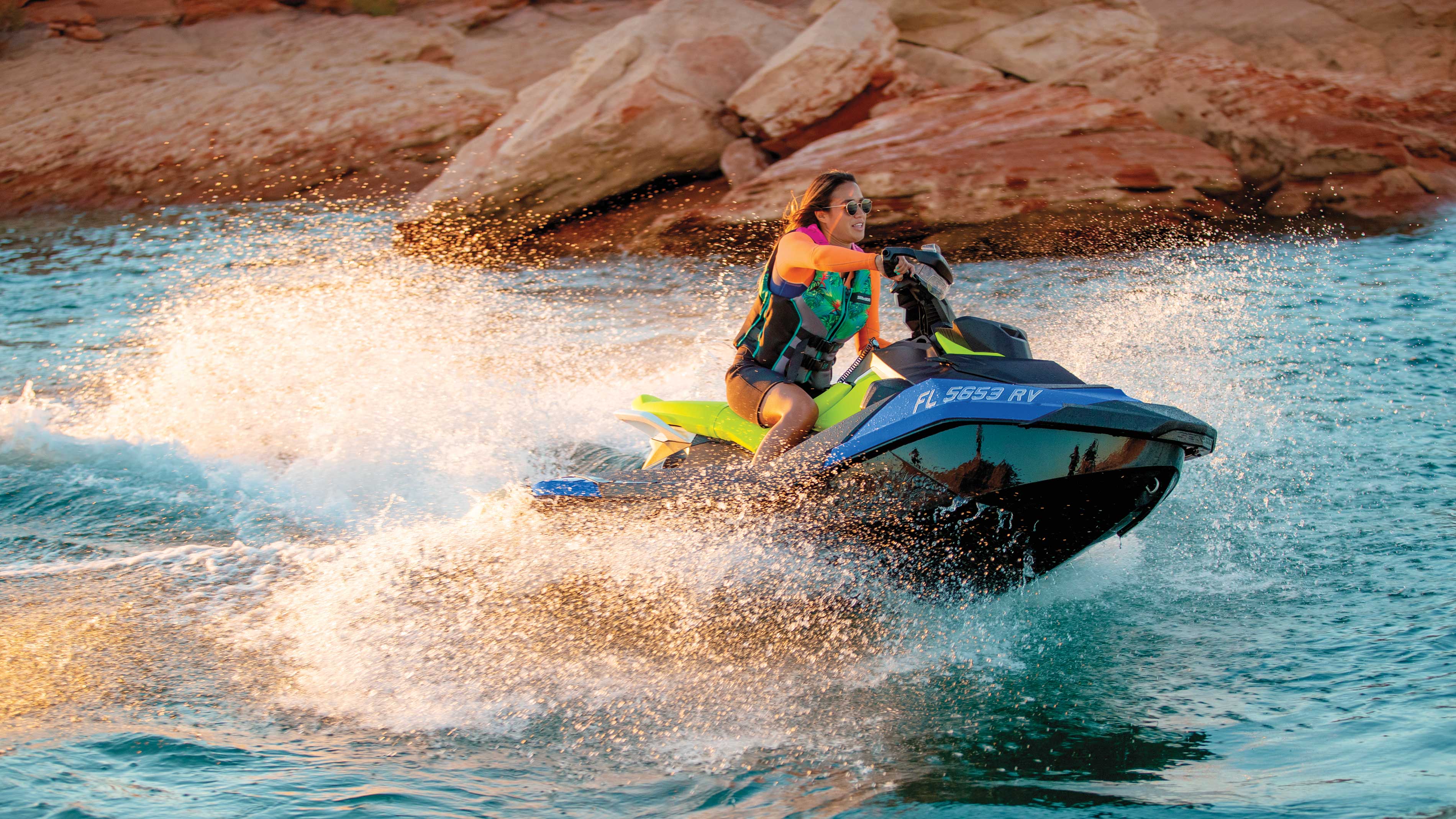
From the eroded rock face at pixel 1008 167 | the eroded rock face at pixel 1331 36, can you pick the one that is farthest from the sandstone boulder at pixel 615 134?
the eroded rock face at pixel 1331 36

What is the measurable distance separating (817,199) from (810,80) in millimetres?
8460

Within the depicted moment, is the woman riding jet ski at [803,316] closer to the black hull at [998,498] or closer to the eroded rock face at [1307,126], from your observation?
the black hull at [998,498]

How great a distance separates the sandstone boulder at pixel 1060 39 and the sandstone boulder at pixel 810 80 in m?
1.49

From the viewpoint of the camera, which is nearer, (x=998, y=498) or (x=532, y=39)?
(x=998, y=498)

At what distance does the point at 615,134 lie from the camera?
11914 mm

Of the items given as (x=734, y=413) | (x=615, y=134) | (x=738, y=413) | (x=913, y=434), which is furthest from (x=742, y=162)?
(x=913, y=434)

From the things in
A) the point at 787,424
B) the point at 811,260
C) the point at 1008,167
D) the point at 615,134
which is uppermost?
the point at 615,134

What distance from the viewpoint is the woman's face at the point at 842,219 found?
3883 millimetres

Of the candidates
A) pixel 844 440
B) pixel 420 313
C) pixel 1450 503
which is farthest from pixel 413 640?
pixel 420 313

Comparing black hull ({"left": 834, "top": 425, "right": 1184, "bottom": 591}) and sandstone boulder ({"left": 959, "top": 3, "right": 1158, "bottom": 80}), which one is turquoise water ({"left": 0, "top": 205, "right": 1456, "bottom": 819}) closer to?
black hull ({"left": 834, "top": 425, "right": 1184, "bottom": 591})

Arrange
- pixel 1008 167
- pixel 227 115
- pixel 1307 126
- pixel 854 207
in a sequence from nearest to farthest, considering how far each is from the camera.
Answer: pixel 854 207 < pixel 1008 167 < pixel 1307 126 < pixel 227 115

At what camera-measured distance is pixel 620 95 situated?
12117 millimetres

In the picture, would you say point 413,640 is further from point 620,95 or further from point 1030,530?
point 620,95

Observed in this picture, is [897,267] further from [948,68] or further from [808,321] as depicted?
[948,68]
